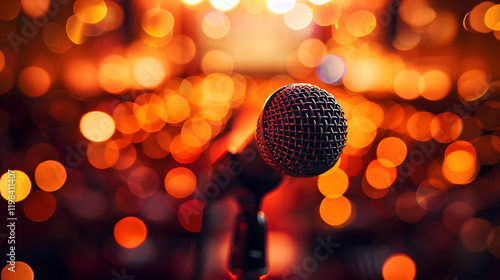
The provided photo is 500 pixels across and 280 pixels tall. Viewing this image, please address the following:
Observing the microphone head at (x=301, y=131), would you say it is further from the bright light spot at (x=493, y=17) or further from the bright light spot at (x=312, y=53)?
the bright light spot at (x=312, y=53)

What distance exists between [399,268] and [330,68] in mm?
2361

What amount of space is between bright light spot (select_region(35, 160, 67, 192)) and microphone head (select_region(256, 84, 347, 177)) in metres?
1.34

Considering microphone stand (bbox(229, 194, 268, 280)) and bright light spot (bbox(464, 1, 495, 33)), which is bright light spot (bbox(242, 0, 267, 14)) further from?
microphone stand (bbox(229, 194, 268, 280))

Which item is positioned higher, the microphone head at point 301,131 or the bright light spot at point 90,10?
the bright light spot at point 90,10

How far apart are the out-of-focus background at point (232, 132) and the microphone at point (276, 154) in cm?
6

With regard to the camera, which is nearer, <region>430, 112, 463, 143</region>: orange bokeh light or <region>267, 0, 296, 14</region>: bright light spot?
<region>430, 112, 463, 143</region>: orange bokeh light

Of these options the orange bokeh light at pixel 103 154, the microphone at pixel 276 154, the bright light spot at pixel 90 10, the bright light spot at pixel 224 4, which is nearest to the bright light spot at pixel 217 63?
the bright light spot at pixel 224 4

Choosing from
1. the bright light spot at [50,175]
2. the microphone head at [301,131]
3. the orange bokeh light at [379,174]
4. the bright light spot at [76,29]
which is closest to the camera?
the microphone head at [301,131]

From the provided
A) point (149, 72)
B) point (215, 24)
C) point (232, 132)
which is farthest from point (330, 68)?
point (232, 132)

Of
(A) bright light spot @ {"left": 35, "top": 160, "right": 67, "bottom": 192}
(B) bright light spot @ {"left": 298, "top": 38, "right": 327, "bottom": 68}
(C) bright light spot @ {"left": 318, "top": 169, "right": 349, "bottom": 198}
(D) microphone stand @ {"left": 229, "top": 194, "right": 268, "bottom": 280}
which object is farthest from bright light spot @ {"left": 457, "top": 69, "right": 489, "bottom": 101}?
(A) bright light spot @ {"left": 35, "top": 160, "right": 67, "bottom": 192}

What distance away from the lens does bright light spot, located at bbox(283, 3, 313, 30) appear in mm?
2633

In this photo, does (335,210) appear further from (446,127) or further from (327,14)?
(327,14)

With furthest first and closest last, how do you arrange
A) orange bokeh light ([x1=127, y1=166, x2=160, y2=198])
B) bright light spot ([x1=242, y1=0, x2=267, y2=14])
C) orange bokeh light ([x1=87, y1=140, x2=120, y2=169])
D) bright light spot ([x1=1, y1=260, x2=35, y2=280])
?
bright light spot ([x1=242, y1=0, x2=267, y2=14])
orange bokeh light ([x1=87, y1=140, x2=120, y2=169])
orange bokeh light ([x1=127, y1=166, x2=160, y2=198])
bright light spot ([x1=1, y1=260, x2=35, y2=280])

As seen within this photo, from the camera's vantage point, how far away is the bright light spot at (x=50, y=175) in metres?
1.30
